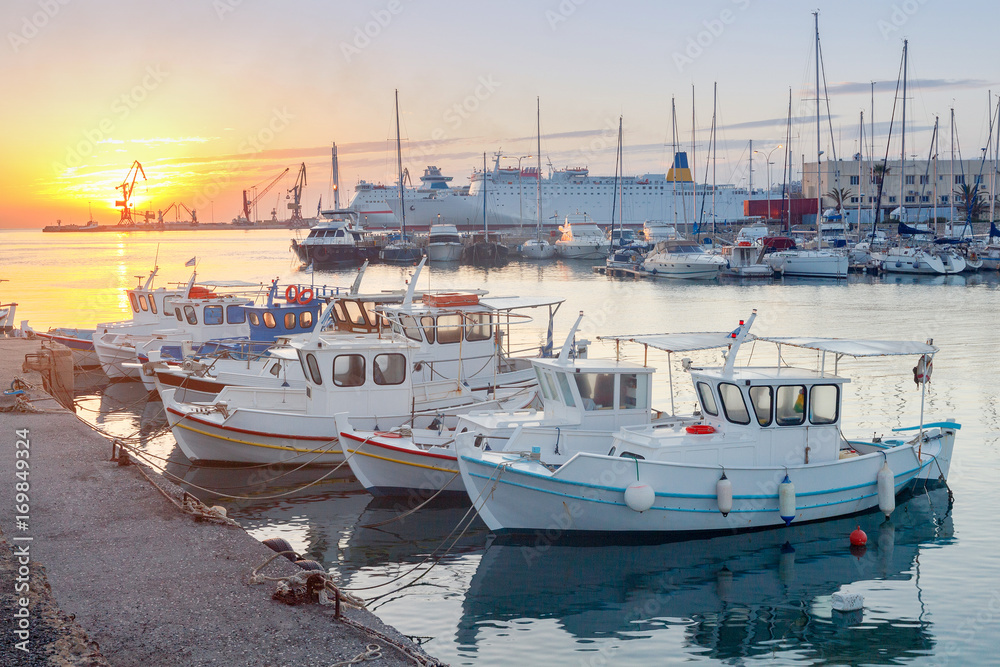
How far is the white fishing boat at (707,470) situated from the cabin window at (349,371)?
10.7 ft

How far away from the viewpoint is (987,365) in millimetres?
28125

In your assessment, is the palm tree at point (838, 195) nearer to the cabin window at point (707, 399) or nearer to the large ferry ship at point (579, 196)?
the large ferry ship at point (579, 196)

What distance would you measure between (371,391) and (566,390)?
4.05m

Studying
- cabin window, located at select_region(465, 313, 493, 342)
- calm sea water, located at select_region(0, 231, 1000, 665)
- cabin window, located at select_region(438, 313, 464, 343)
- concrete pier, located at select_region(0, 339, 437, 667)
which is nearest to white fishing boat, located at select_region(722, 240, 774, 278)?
calm sea water, located at select_region(0, 231, 1000, 665)

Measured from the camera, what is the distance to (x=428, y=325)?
18.3 metres

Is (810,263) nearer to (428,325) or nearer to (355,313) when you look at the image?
(355,313)

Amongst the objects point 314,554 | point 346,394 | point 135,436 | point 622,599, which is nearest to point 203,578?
point 314,554

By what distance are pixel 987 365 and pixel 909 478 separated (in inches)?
631

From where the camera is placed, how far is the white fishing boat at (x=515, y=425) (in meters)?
13.9

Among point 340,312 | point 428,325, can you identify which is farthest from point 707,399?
point 340,312

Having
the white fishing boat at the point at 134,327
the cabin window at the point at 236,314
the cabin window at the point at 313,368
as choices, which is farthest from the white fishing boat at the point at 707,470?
the white fishing boat at the point at 134,327

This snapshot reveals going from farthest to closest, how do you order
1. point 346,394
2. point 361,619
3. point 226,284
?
1. point 226,284
2. point 346,394
3. point 361,619

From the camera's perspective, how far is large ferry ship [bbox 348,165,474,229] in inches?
5340

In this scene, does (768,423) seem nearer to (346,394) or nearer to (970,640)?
(970,640)
